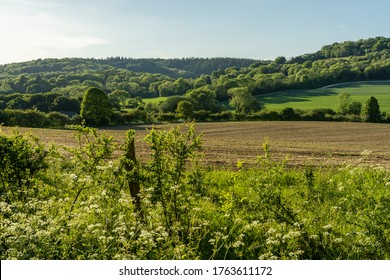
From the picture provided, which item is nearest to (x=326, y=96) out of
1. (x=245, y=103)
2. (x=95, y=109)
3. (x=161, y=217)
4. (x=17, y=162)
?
(x=245, y=103)

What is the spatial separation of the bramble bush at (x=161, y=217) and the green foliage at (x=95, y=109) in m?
58.3

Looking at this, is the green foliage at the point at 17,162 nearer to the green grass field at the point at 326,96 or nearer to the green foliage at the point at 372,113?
the green foliage at the point at 372,113

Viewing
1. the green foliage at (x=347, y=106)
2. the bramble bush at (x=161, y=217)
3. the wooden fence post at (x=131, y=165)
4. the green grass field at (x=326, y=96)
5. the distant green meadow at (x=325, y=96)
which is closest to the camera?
the bramble bush at (x=161, y=217)

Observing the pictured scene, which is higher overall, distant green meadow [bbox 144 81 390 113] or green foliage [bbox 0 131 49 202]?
green foliage [bbox 0 131 49 202]

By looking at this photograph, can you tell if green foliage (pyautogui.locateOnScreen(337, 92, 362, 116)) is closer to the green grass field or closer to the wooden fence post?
the green grass field

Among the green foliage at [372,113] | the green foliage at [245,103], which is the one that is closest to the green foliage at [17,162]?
the green foliage at [372,113]

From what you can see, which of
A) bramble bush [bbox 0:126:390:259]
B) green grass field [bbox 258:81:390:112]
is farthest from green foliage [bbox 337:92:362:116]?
bramble bush [bbox 0:126:390:259]

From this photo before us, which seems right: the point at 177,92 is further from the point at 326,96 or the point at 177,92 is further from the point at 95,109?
the point at 95,109

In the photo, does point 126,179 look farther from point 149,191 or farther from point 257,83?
point 257,83

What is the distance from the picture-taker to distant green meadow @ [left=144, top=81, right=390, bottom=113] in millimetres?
100438

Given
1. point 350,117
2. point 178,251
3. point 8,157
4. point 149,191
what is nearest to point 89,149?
point 149,191

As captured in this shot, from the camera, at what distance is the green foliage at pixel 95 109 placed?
6431 cm

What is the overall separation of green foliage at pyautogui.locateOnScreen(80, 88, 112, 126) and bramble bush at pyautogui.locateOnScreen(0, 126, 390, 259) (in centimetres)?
5834
